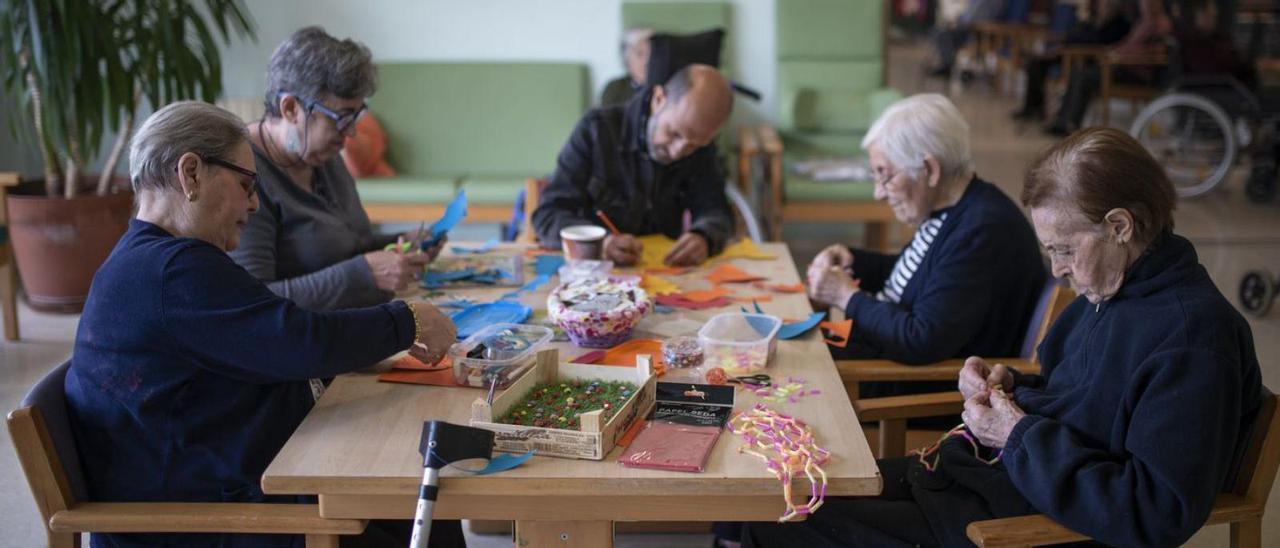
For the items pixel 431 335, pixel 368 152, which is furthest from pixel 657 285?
pixel 368 152

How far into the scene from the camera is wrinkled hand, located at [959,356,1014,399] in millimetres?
1964

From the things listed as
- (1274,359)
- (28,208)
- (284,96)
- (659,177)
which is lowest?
(1274,359)

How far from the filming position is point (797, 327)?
223cm

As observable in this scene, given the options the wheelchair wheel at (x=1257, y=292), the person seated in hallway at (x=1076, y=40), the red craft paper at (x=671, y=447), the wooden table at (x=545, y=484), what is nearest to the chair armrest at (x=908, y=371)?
the wooden table at (x=545, y=484)

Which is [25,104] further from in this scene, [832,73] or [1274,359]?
[1274,359]

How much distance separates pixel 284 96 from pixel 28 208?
2579 mm

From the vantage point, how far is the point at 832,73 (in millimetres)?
5746

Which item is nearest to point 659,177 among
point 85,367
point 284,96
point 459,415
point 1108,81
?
point 284,96

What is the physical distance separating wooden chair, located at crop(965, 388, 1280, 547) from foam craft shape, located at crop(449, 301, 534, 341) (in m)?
1.03

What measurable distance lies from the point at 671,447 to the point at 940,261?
100 centimetres

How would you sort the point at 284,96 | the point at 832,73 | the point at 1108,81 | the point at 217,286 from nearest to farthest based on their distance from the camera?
A: the point at 217,286 → the point at 284,96 → the point at 832,73 → the point at 1108,81

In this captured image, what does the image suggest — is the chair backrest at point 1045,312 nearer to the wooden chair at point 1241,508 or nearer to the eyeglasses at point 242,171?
the wooden chair at point 1241,508

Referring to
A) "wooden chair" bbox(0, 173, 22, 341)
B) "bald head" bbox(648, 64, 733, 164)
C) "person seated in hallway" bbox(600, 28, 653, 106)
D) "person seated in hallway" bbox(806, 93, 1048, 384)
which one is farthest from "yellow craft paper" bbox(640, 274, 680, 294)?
"wooden chair" bbox(0, 173, 22, 341)

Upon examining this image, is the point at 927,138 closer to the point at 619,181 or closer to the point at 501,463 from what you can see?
the point at 619,181
